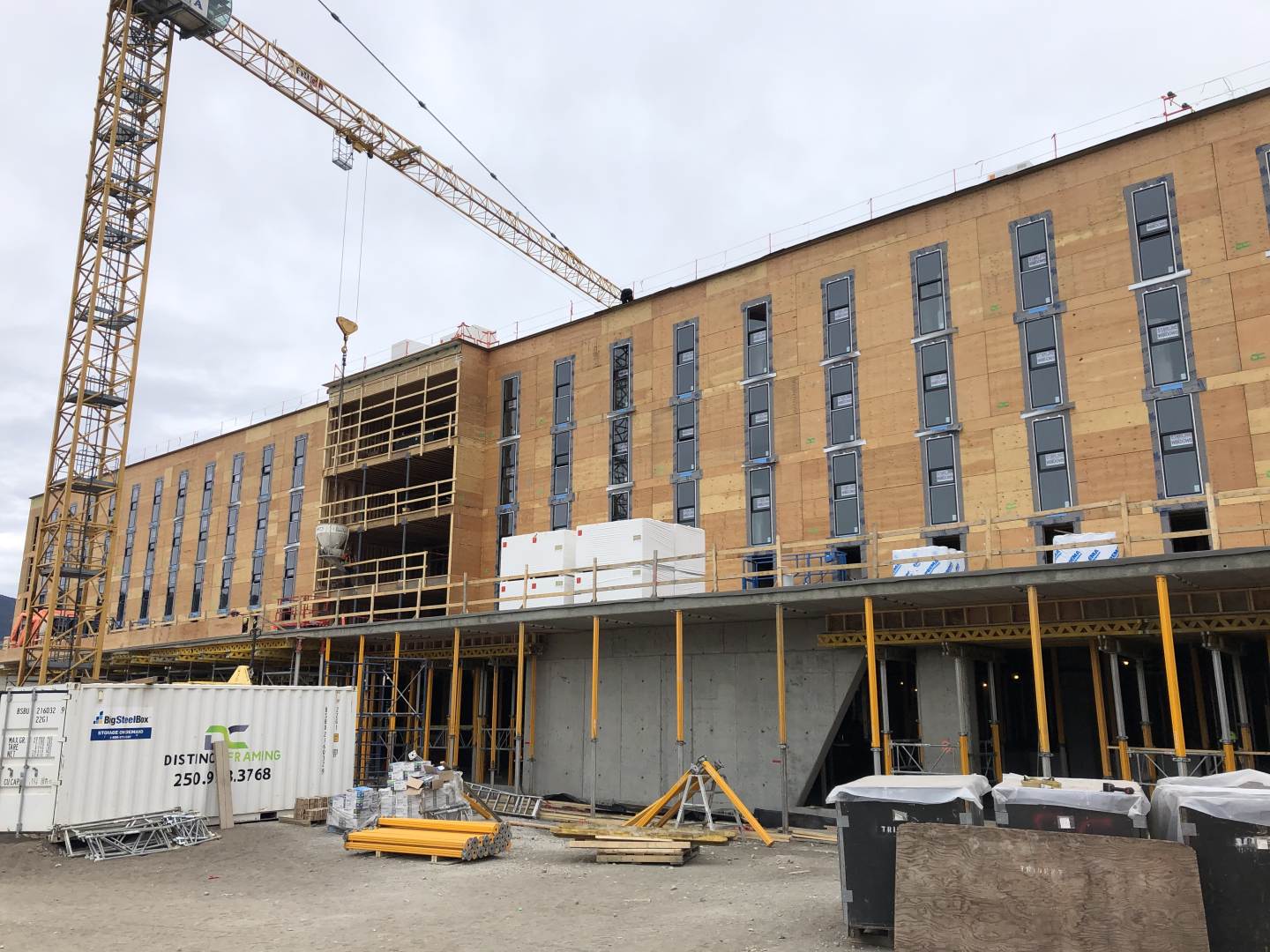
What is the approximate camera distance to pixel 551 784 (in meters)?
27.2

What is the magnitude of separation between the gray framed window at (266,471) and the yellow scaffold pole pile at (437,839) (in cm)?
3286

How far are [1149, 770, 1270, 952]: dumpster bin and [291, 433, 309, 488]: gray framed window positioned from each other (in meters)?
42.8

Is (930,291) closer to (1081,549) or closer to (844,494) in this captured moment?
(844,494)

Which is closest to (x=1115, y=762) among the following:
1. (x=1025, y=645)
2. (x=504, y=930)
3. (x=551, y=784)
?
(x=1025, y=645)

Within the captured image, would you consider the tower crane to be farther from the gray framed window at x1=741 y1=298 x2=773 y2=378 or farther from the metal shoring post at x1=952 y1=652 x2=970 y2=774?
the metal shoring post at x1=952 y1=652 x2=970 y2=774

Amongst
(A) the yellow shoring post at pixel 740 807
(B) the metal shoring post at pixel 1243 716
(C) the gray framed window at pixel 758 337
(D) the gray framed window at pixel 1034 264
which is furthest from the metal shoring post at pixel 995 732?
(C) the gray framed window at pixel 758 337

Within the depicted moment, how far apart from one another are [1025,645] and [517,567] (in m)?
13.5

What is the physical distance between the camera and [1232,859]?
9.41m

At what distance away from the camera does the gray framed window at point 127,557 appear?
57438mm

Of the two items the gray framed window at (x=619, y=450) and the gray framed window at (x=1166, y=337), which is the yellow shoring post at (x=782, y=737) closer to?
the gray framed window at (x=1166, y=337)

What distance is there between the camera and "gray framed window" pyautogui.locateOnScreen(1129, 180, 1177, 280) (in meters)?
24.9

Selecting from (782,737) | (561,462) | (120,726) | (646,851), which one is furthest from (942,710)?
(561,462)

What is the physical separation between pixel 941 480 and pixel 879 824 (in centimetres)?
1750

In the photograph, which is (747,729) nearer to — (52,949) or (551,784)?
(551,784)
